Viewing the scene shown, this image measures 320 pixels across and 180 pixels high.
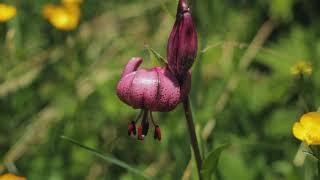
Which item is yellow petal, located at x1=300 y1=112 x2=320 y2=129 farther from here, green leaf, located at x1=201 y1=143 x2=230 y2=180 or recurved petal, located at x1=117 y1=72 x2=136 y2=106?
recurved petal, located at x1=117 y1=72 x2=136 y2=106

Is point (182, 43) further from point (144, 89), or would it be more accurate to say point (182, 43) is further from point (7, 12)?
point (7, 12)

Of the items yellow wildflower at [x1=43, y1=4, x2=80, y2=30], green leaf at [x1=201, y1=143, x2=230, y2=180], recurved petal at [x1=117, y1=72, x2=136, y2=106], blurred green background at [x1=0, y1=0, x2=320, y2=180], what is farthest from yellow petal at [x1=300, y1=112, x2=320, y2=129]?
yellow wildflower at [x1=43, y1=4, x2=80, y2=30]

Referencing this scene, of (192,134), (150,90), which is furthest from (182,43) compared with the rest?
(192,134)

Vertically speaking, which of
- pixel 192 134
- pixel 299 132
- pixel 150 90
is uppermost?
pixel 150 90

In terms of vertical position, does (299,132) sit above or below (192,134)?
below

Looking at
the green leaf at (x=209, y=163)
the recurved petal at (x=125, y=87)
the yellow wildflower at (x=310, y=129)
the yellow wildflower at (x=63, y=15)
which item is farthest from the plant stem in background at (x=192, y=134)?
the yellow wildflower at (x=63, y=15)
